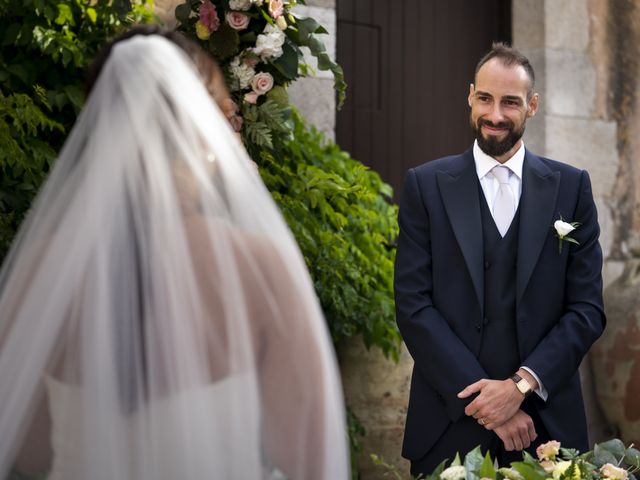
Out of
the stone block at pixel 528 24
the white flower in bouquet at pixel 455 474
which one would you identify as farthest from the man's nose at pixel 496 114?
the stone block at pixel 528 24

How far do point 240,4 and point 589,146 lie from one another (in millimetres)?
2963

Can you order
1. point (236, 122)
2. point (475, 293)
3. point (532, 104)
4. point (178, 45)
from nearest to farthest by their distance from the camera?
point (178, 45) < point (475, 293) < point (532, 104) < point (236, 122)

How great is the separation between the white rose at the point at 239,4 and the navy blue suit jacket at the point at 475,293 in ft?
3.37

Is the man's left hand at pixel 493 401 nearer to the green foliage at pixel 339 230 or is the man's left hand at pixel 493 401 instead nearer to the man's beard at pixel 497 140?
the man's beard at pixel 497 140

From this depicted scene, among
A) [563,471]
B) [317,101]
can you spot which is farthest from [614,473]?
[317,101]

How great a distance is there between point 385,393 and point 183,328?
2.96 metres

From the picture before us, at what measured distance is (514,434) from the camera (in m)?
2.83

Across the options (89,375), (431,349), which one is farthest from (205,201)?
(431,349)

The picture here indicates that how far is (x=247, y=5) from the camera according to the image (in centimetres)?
358

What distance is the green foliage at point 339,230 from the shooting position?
396 cm

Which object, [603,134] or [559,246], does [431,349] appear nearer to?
[559,246]

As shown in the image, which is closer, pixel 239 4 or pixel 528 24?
pixel 239 4

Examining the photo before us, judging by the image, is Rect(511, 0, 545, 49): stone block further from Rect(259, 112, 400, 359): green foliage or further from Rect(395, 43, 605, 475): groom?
Rect(395, 43, 605, 475): groom

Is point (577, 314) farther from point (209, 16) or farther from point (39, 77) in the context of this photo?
point (39, 77)
